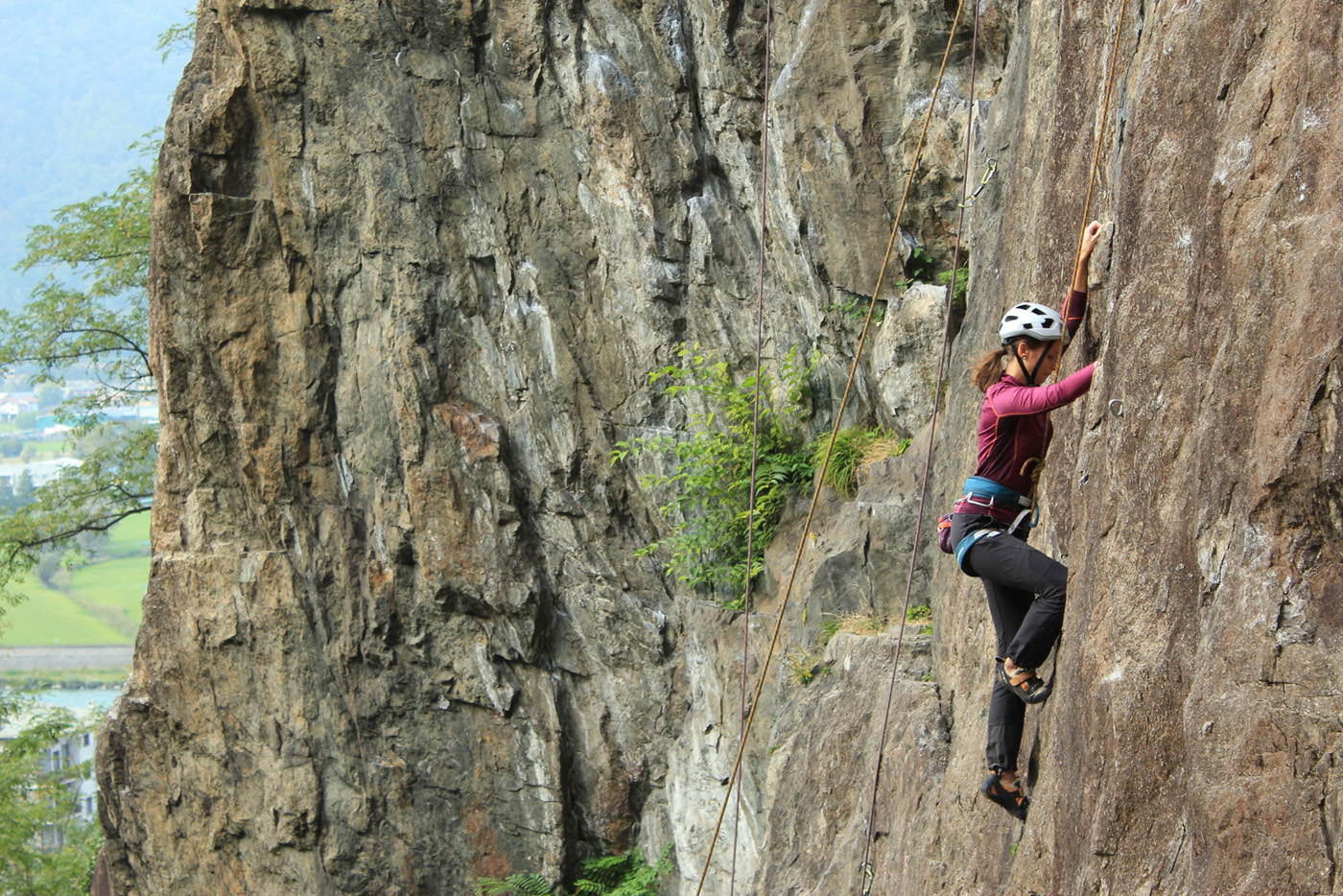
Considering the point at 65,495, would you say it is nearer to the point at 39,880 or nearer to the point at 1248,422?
the point at 39,880

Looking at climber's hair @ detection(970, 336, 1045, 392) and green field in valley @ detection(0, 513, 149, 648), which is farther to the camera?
green field in valley @ detection(0, 513, 149, 648)

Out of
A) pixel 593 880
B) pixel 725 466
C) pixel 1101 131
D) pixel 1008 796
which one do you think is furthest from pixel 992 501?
pixel 593 880

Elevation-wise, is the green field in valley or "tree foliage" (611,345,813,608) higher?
"tree foliage" (611,345,813,608)

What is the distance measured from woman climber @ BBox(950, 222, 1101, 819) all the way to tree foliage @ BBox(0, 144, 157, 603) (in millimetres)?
15919

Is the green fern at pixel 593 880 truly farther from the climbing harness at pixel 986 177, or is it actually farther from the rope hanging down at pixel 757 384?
the climbing harness at pixel 986 177

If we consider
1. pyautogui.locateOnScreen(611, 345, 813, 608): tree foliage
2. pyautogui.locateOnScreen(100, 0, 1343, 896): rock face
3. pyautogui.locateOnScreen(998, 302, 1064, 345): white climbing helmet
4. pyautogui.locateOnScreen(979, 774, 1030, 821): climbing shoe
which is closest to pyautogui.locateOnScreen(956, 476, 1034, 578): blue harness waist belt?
pyautogui.locateOnScreen(998, 302, 1064, 345): white climbing helmet

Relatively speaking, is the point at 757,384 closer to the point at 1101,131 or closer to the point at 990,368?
the point at 990,368

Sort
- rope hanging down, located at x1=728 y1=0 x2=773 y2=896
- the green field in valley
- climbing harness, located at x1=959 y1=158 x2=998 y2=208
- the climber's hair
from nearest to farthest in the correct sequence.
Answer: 1. the climber's hair
2. climbing harness, located at x1=959 y1=158 x2=998 y2=208
3. rope hanging down, located at x1=728 y1=0 x2=773 y2=896
4. the green field in valley

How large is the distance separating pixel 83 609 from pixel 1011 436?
82.2 m

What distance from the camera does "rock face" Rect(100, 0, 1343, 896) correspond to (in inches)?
317

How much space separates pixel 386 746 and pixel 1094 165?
10.6 meters

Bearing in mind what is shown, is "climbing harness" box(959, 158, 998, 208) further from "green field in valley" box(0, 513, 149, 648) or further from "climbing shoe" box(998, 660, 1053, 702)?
"green field in valley" box(0, 513, 149, 648)

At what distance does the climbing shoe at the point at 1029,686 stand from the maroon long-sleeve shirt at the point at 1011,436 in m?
0.71

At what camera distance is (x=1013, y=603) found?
188 inches
